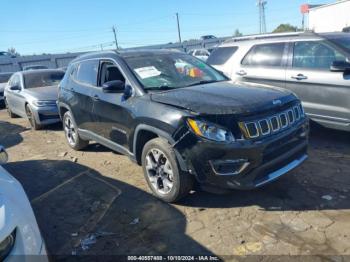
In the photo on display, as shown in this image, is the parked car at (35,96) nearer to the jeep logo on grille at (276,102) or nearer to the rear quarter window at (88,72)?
the rear quarter window at (88,72)

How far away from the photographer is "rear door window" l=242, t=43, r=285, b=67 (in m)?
6.27

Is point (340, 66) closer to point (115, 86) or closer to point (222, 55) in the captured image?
point (222, 55)

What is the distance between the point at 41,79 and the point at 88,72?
16.4 feet

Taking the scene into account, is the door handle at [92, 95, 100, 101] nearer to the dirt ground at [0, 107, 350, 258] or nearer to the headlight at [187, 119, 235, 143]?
the dirt ground at [0, 107, 350, 258]

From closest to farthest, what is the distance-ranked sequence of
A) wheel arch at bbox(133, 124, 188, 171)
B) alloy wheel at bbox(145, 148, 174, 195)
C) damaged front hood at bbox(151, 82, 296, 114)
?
damaged front hood at bbox(151, 82, 296, 114), wheel arch at bbox(133, 124, 188, 171), alloy wheel at bbox(145, 148, 174, 195)

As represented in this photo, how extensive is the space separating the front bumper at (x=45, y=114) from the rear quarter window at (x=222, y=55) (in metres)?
4.18

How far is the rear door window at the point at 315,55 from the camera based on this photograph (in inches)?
221

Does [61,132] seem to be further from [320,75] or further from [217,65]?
[320,75]

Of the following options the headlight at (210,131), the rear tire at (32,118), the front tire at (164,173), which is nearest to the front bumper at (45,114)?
the rear tire at (32,118)

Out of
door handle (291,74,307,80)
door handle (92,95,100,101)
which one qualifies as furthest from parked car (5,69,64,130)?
door handle (291,74,307,80)

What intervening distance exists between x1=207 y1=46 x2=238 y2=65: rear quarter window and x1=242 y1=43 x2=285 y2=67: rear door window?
0.45 m

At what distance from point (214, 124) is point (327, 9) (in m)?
33.3

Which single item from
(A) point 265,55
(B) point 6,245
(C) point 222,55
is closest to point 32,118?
(C) point 222,55

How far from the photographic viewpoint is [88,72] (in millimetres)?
5582
